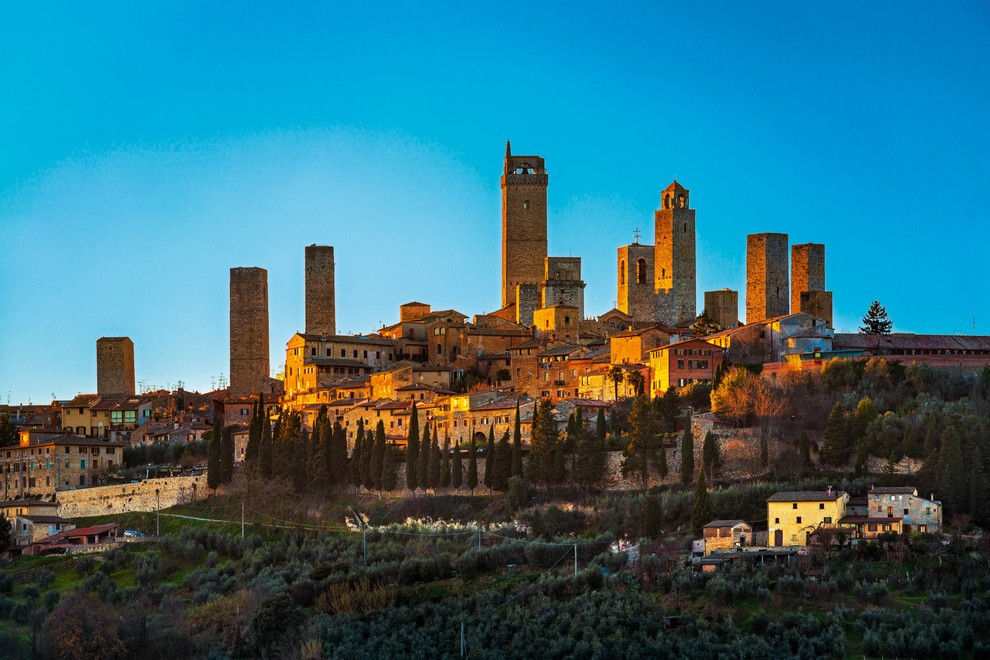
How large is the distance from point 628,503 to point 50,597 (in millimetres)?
16048

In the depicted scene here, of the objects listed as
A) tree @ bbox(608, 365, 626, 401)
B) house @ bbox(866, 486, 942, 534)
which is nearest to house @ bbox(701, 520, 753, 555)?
house @ bbox(866, 486, 942, 534)

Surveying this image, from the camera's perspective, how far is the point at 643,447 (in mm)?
48500

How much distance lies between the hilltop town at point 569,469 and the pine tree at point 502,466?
84mm

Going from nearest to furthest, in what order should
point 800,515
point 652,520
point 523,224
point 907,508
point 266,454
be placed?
point 907,508, point 800,515, point 652,520, point 266,454, point 523,224

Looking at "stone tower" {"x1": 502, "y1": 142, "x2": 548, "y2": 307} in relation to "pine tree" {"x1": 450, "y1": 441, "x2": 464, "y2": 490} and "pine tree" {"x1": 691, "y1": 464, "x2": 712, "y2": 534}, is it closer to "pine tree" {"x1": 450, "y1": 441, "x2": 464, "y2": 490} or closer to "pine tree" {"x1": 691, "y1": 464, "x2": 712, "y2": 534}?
"pine tree" {"x1": 450, "y1": 441, "x2": 464, "y2": 490}

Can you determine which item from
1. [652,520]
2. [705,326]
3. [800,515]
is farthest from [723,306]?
[800,515]

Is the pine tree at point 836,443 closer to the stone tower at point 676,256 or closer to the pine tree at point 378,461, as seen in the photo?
the pine tree at point 378,461

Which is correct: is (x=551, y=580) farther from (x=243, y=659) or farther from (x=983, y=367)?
(x=983, y=367)

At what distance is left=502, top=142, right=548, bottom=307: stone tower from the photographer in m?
79.6

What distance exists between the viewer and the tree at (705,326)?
63156mm

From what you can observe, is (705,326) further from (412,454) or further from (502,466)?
(502,466)

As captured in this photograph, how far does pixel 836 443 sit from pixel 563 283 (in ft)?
102

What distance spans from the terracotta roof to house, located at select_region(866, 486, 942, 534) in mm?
965

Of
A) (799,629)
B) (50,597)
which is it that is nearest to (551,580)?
(799,629)
